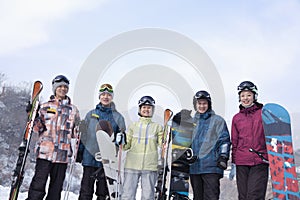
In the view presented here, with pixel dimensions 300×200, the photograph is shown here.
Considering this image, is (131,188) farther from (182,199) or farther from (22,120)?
(22,120)

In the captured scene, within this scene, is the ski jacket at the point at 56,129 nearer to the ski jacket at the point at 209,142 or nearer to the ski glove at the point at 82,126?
the ski glove at the point at 82,126

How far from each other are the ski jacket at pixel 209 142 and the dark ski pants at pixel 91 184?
4.23 ft

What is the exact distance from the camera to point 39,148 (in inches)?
156

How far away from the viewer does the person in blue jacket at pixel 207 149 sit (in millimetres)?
3773

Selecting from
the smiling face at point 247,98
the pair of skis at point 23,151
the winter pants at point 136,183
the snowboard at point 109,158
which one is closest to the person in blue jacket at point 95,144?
the snowboard at point 109,158

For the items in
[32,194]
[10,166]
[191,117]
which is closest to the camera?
[32,194]

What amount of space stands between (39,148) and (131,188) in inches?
54.7

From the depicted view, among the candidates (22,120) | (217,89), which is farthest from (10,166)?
(217,89)

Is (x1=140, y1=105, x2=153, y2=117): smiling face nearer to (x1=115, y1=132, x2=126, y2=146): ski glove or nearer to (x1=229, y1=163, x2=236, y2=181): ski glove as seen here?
(x1=115, y1=132, x2=126, y2=146): ski glove

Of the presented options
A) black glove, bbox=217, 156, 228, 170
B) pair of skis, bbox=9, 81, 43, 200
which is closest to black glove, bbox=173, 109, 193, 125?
black glove, bbox=217, 156, 228, 170

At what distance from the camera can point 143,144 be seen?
4.19 meters

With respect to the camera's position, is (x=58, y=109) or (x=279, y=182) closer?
(x=279, y=182)

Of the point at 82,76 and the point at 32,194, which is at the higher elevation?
the point at 82,76

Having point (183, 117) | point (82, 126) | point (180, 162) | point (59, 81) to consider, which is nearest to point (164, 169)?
point (180, 162)
